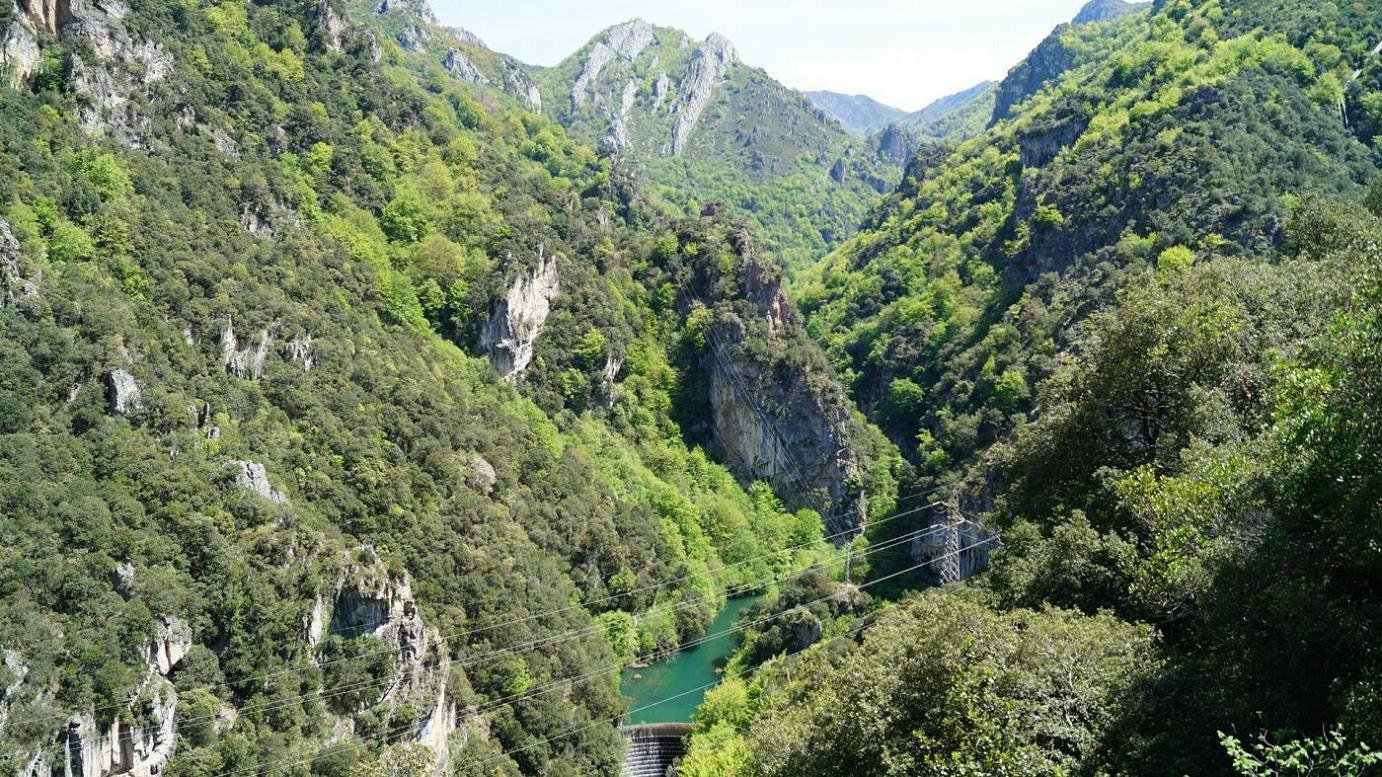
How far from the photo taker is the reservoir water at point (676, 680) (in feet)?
209

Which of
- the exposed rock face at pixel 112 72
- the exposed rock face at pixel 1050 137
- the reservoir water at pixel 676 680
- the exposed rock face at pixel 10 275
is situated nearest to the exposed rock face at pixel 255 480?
the exposed rock face at pixel 10 275

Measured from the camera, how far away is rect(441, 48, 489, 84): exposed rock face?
16875 centimetres

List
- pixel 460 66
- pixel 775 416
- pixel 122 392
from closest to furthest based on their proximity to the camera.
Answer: pixel 122 392
pixel 775 416
pixel 460 66

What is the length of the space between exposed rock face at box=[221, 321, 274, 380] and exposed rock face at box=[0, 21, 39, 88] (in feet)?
67.0

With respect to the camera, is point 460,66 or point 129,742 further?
point 460,66

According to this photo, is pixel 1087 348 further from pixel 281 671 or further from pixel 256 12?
pixel 256 12

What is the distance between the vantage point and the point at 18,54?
59.6 meters

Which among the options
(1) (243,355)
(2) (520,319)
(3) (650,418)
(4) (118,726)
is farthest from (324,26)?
(4) (118,726)

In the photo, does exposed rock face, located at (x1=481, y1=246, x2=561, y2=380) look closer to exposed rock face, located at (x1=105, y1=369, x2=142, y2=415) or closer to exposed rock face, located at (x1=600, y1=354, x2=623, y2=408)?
exposed rock face, located at (x1=600, y1=354, x2=623, y2=408)

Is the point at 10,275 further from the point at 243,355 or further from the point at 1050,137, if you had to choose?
the point at 1050,137

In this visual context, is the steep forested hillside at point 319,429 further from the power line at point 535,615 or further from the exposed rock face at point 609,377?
the exposed rock face at point 609,377

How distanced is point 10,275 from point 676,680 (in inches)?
1902

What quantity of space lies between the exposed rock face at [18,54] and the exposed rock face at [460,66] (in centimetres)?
10937

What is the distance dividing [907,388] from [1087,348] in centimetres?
7529
